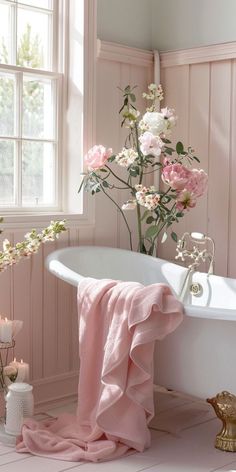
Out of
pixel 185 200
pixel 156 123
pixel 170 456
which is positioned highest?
pixel 156 123

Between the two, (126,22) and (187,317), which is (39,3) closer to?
(126,22)

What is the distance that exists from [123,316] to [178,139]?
1672 mm

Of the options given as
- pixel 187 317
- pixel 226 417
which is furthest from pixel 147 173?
pixel 226 417

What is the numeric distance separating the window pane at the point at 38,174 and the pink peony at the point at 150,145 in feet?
1.94

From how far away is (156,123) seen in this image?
368 cm

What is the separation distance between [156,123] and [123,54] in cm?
70

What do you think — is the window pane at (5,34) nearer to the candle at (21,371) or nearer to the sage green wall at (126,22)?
the sage green wall at (126,22)

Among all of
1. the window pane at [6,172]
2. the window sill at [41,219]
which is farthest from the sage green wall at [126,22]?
the window sill at [41,219]

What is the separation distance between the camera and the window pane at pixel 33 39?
3.74 meters

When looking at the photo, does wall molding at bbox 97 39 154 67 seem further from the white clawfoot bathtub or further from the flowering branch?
the flowering branch

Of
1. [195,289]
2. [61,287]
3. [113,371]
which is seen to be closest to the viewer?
[113,371]

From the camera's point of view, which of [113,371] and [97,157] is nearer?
[113,371]

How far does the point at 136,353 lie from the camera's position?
2.88 metres

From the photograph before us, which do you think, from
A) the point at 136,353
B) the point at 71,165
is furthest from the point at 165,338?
the point at 71,165
